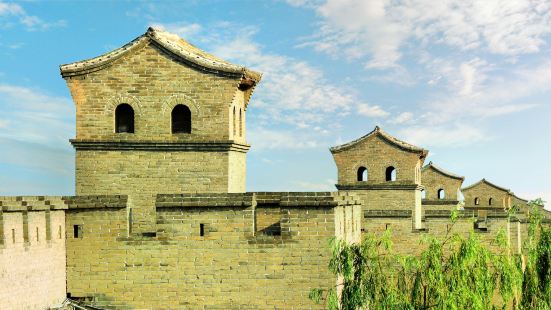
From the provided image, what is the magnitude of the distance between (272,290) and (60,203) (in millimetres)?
4038

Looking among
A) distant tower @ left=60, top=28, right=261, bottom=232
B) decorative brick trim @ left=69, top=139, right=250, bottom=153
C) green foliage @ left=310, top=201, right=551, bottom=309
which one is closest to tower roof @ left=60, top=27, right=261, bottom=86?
distant tower @ left=60, top=28, right=261, bottom=232

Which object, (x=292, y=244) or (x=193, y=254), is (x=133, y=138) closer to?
(x=193, y=254)

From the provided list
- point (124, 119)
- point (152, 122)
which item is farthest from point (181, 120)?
point (124, 119)

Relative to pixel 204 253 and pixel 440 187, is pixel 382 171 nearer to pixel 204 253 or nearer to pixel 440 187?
pixel 440 187

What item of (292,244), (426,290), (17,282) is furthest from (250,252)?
(17,282)

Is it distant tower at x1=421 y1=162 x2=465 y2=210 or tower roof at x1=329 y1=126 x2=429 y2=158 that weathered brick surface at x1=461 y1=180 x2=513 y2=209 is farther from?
tower roof at x1=329 y1=126 x2=429 y2=158

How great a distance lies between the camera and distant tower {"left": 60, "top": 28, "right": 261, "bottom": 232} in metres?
14.6

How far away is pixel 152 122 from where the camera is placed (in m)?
14.7

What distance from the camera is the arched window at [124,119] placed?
49.1 feet

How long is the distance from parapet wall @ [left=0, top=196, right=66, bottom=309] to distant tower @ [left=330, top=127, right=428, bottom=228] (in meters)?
15.3

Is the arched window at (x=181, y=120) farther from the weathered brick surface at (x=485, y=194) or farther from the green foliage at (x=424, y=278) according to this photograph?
the weathered brick surface at (x=485, y=194)

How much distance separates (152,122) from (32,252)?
485 cm

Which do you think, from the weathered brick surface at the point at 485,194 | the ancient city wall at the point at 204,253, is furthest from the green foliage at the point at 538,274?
the weathered brick surface at the point at 485,194

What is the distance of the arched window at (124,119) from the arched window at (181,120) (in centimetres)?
99
